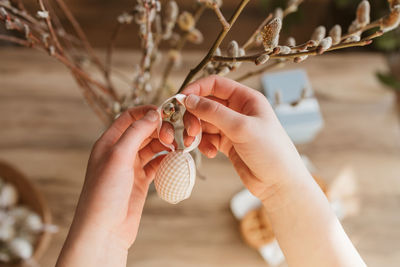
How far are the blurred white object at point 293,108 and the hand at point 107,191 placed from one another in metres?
0.43

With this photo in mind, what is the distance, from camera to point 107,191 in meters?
0.53

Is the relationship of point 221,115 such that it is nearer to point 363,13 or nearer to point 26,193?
point 363,13

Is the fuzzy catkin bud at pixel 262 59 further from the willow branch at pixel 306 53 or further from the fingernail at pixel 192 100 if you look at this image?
the fingernail at pixel 192 100

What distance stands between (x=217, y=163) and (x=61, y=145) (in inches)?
18.3

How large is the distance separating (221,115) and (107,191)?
0.23 meters

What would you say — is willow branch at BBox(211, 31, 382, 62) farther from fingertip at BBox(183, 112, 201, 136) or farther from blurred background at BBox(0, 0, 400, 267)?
blurred background at BBox(0, 0, 400, 267)

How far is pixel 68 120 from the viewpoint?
971mm

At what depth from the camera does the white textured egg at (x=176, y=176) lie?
546 mm

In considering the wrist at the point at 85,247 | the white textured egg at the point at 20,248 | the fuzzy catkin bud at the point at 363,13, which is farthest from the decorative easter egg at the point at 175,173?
the white textured egg at the point at 20,248

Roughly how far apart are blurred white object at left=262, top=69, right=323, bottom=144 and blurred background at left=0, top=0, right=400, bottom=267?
16 millimetres

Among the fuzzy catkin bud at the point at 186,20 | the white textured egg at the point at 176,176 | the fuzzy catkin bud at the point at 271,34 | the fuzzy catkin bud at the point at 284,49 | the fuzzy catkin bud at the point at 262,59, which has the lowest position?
the white textured egg at the point at 176,176

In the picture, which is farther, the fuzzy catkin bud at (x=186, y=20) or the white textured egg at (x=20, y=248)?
the white textured egg at (x=20, y=248)

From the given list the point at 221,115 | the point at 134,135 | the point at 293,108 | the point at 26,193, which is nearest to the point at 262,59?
the point at 221,115

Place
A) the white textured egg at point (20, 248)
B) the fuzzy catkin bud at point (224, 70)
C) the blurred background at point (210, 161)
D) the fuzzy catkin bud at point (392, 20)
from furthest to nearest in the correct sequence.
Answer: the blurred background at point (210, 161) < the white textured egg at point (20, 248) < the fuzzy catkin bud at point (224, 70) < the fuzzy catkin bud at point (392, 20)
